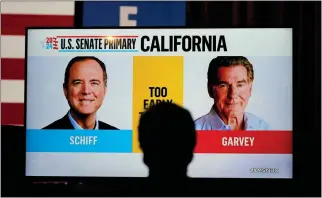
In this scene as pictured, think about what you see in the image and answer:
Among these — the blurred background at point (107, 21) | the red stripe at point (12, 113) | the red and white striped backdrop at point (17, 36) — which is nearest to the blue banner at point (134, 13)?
the blurred background at point (107, 21)

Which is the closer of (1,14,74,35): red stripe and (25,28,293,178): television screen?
(25,28,293,178): television screen

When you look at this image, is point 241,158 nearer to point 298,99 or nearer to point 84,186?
point 298,99

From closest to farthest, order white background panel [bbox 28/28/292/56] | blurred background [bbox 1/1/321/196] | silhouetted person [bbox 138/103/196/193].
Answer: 1. silhouetted person [bbox 138/103/196/193]
2. white background panel [bbox 28/28/292/56]
3. blurred background [bbox 1/1/321/196]

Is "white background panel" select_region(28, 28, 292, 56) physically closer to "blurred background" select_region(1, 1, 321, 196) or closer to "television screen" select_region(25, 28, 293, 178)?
"television screen" select_region(25, 28, 293, 178)

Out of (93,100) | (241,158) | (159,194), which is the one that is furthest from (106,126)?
(159,194)

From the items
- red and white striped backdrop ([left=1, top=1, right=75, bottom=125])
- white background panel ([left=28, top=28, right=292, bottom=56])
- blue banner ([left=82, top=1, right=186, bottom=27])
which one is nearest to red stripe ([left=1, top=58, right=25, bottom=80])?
red and white striped backdrop ([left=1, top=1, right=75, bottom=125])

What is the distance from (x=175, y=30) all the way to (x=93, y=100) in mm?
639

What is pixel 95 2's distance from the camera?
3.21 meters

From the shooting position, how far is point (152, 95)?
119 inches

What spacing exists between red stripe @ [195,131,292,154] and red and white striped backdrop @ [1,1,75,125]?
1086mm

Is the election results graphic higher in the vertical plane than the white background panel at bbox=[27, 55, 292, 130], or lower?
higher

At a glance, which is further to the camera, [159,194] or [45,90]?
[45,90]

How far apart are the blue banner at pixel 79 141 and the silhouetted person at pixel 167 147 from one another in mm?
1523

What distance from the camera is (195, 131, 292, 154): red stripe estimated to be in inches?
119
